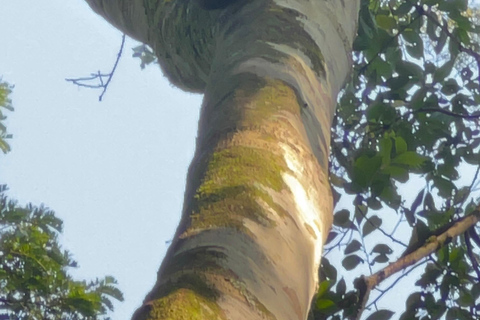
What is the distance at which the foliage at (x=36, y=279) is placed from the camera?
74.0 inches

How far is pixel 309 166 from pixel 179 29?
2.60 ft

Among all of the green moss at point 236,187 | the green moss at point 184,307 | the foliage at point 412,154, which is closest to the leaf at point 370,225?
the foliage at point 412,154

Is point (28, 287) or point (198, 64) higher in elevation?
point (198, 64)

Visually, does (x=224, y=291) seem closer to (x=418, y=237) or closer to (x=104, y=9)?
(x=418, y=237)

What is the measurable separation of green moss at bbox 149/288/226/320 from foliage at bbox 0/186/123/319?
58.3 inches

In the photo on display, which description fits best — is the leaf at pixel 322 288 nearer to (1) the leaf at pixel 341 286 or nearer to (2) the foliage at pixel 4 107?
(1) the leaf at pixel 341 286

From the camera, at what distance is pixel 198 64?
4.74 feet

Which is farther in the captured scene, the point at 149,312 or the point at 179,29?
the point at 179,29

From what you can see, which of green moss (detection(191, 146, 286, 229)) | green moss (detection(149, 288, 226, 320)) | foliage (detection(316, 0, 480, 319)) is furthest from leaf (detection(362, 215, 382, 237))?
green moss (detection(149, 288, 226, 320))

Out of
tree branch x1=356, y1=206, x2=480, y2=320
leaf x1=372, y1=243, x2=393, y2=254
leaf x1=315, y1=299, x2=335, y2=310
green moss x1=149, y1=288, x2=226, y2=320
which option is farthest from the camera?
leaf x1=372, y1=243, x2=393, y2=254

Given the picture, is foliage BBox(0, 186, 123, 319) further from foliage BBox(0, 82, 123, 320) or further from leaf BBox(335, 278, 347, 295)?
leaf BBox(335, 278, 347, 295)

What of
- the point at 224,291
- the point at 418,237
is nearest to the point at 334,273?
the point at 418,237

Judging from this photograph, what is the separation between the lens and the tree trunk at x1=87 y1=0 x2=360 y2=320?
557 mm

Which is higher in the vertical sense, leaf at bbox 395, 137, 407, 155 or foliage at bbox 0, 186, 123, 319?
leaf at bbox 395, 137, 407, 155
